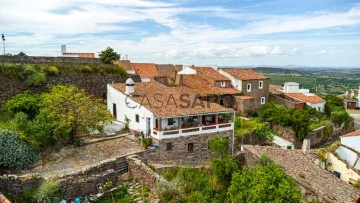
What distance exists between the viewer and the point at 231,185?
42.5 ft

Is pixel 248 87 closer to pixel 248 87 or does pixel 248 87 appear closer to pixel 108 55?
pixel 248 87

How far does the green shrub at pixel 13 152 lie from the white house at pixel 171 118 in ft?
25.6

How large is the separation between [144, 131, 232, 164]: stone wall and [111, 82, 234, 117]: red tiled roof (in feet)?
5.67

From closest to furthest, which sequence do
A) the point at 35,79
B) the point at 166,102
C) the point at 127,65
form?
the point at 166,102 < the point at 35,79 < the point at 127,65

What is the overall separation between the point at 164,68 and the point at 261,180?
28387mm

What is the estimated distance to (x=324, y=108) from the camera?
40.1 meters

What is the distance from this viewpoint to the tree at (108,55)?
3219 centimetres

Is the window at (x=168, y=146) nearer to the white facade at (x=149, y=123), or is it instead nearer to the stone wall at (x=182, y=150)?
the stone wall at (x=182, y=150)

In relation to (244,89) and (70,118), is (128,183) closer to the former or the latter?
(70,118)

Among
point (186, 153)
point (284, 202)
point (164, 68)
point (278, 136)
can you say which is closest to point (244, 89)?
point (278, 136)

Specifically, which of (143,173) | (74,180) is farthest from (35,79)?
(143,173)

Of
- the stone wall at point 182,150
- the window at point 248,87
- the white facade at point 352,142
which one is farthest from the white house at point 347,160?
the window at point 248,87

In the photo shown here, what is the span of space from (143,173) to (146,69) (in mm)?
22355

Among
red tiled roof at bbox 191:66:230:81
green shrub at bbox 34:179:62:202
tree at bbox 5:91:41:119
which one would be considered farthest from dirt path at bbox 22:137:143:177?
red tiled roof at bbox 191:66:230:81
